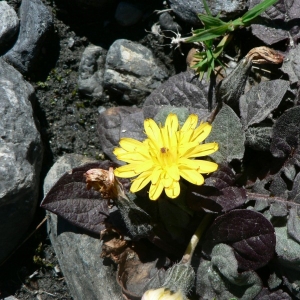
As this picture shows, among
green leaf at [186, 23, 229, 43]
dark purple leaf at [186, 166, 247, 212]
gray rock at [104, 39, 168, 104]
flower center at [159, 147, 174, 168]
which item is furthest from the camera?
gray rock at [104, 39, 168, 104]

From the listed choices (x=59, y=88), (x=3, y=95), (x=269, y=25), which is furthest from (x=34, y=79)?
(x=269, y=25)

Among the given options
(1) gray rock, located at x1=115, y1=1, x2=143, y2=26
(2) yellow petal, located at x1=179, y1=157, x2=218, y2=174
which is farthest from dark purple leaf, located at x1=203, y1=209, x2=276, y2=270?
(1) gray rock, located at x1=115, y1=1, x2=143, y2=26

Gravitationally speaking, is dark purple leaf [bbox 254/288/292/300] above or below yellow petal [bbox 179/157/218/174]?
below

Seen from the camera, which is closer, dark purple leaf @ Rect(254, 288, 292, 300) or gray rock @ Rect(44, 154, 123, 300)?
dark purple leaf @ Rect(254, 288, 292, 300)

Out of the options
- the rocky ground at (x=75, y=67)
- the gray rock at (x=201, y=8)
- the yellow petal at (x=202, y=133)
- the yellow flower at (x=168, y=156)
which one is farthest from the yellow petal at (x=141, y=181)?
the gray rock at (x=201, y=8)

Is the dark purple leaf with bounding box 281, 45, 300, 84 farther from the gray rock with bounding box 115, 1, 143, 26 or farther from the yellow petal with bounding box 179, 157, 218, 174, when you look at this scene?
the gray rock with bounding box 115, 1, 143, 26

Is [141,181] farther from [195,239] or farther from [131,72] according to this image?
[131,72]

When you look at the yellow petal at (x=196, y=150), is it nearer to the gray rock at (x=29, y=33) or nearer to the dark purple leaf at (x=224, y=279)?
the dark purple leaf at (x=224, y=279)
